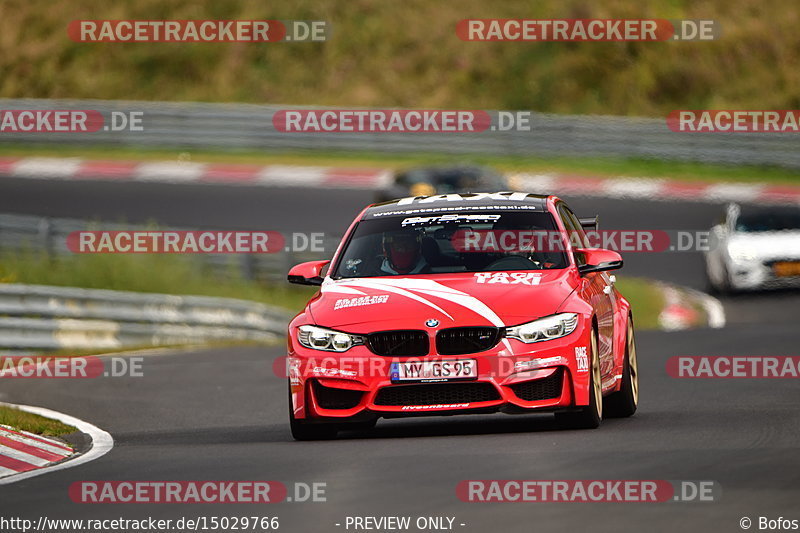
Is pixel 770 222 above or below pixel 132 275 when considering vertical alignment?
above

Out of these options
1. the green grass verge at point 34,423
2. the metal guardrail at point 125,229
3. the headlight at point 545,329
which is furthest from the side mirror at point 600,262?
the metal guardrail at point 125,229

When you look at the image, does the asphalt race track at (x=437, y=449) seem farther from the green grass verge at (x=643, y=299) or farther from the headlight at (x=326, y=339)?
the green grass verge at (x=643, y=299)

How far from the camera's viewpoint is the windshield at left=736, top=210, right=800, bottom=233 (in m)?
25.5

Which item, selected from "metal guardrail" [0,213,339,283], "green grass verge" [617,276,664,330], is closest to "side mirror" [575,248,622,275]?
"green grass verge" [617,276,664,330]

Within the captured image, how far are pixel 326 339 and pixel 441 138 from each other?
27261 millimetres

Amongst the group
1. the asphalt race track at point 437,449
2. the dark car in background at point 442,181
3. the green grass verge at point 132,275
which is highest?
the dark car in background at point 442,181

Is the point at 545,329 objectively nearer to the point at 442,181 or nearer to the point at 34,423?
the point at 34,423

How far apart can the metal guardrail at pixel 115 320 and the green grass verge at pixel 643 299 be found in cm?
507

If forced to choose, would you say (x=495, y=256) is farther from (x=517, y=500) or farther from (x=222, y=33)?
(x=222, y=33)

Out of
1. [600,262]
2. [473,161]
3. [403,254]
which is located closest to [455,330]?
[403,254]

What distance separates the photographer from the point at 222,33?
4538 centimetres

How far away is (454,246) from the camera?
11.3 metres

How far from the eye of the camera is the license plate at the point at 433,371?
10.2m

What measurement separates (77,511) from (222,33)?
125 ft
